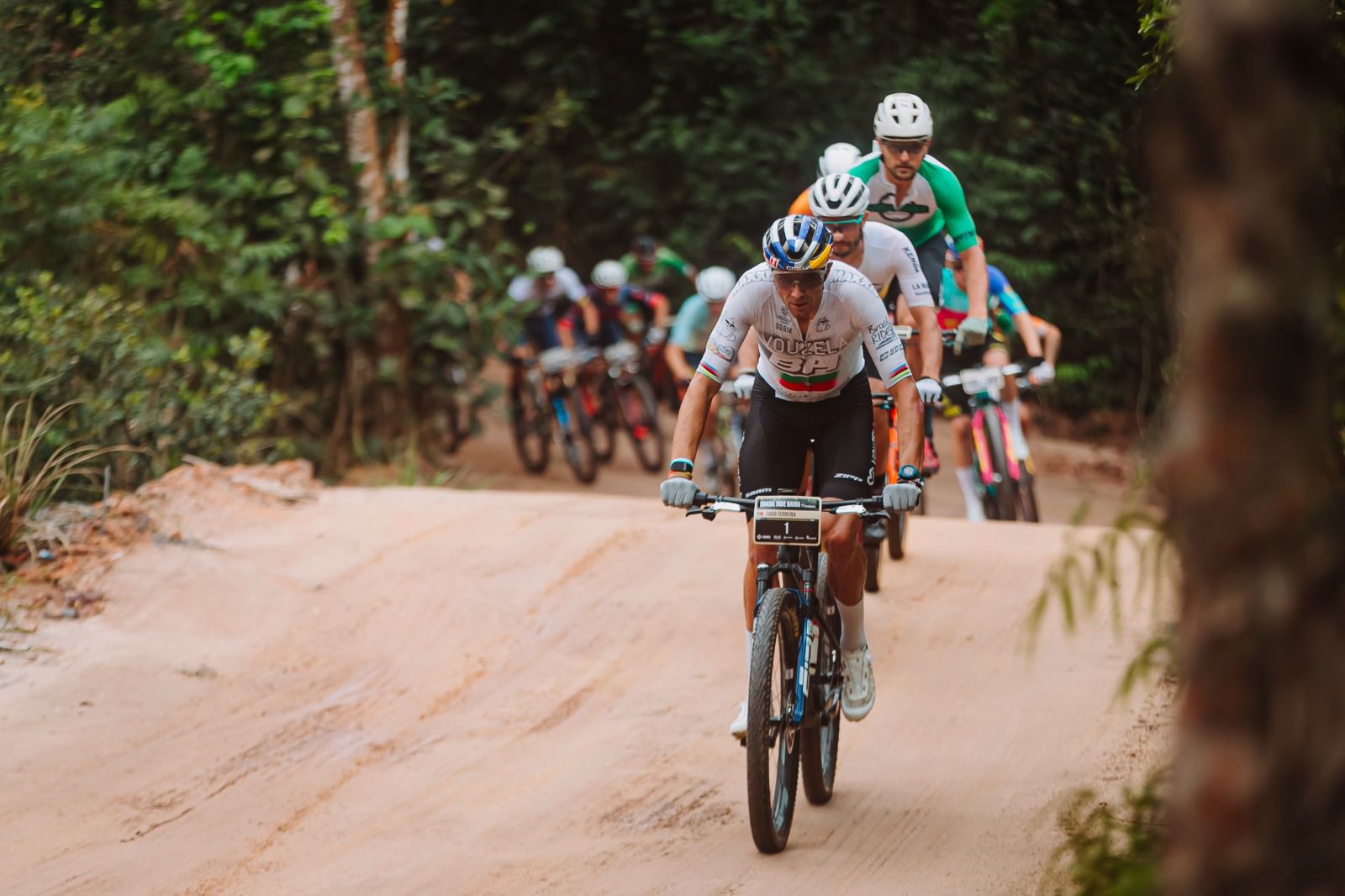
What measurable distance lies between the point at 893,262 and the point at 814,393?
153 centimetres

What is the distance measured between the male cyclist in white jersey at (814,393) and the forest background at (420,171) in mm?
1195

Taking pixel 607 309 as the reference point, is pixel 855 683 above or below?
below

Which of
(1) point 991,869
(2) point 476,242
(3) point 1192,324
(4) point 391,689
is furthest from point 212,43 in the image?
(3) point 1192,324

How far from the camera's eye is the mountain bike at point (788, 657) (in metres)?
5.16

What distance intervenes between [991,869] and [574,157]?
18.6m

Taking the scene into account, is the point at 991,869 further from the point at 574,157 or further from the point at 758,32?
the point at 574,157

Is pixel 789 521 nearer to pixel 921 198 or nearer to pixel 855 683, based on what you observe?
pixel 855 683

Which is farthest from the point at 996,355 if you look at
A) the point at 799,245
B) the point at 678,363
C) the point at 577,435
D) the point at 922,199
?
the point at 577,435

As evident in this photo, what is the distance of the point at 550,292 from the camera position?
56.2 feet

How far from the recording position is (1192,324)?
2170 millimetres

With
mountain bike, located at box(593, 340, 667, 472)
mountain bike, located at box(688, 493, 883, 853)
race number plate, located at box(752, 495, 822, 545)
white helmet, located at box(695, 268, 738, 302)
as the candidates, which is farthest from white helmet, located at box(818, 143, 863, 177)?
mountain bike, located at box(593, 340, 667, 472)

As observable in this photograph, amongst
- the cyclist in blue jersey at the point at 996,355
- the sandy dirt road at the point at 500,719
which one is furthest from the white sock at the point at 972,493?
the sandy dirt road at the point at 500,719

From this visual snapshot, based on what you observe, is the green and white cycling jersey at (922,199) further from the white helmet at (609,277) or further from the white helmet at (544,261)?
the white helmet at (609,277)

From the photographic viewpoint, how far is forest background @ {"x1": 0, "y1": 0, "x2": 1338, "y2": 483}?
36.0 ft
